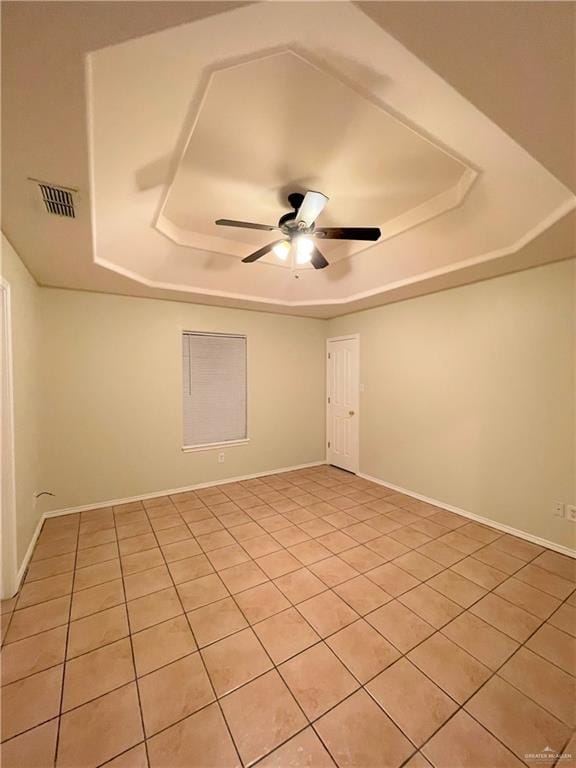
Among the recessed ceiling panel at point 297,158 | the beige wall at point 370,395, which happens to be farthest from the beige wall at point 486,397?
the recessed ceiling panel at point 297,158

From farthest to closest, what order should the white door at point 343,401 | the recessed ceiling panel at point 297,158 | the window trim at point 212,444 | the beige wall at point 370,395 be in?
the white door at point 343,401, the window trim at point 212,444, the beige wall at point 370,395, the recessed ceiling panel at point 297,158

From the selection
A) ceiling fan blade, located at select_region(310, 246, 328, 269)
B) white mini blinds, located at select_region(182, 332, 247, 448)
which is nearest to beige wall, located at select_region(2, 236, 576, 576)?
white mini blinds, located at select_region(182, 332, 247, 448)

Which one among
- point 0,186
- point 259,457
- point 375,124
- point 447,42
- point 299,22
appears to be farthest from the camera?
point 259,457

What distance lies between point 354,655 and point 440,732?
1.50ft

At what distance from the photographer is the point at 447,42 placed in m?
0.93

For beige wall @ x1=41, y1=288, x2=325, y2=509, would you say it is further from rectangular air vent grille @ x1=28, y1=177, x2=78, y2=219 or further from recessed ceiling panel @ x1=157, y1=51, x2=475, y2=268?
rectangular air vent grille @ x1=28, y1=177, x2=78, y2=219

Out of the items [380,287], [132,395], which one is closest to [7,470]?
[132,395]

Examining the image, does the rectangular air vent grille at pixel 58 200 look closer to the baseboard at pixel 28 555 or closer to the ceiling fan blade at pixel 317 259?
the ceiling fan blade at pixel 317 259

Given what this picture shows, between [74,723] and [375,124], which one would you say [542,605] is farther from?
[375,124]

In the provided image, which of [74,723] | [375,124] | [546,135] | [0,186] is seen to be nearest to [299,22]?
[375,124]

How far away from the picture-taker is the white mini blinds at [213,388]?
13.3 ft

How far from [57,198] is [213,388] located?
109 inches

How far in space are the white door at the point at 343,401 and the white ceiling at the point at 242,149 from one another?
1537 millimetres

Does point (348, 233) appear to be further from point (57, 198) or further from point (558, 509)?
point (558, 509)
